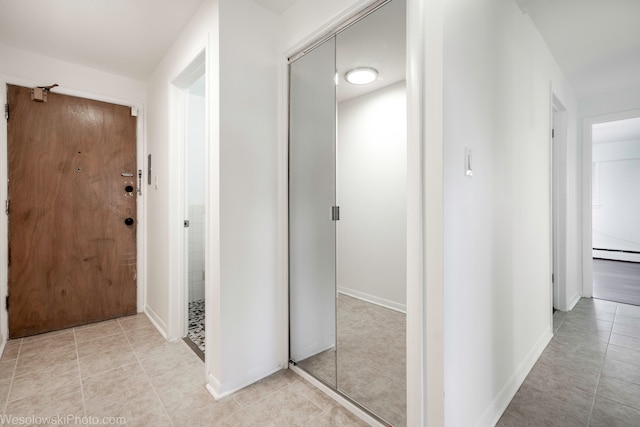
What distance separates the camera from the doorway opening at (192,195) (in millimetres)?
2361

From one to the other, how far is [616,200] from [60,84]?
32.3 ft

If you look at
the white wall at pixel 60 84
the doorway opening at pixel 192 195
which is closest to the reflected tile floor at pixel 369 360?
the doorway opening at pixel 192 195

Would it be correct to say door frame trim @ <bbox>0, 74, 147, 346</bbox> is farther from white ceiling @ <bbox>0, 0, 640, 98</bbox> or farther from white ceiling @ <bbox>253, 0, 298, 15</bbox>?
white ceiling @ <bbox>253, 0, 298, 15</bbox>

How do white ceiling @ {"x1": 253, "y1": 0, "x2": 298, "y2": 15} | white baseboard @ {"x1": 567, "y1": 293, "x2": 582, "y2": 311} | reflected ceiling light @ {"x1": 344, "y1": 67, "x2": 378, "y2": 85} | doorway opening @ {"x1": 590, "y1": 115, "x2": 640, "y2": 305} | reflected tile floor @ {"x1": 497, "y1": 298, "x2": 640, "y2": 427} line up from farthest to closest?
doorway opening @ {"x1": 590, "y1": 115, "x2": 640, "y2": 305}, white baseboard @ {"x1": 567, "y1": 293, "x2": 582, "y2": 311}, white ceiling @ {"x1": 253, "y1": 0, "x2": 298, "y2": 15}, reflected ceiling light @ {"x1": 344, "y1": 67, "x2": 378, "y2": 85}, reflected tile floor @ {"x1": 497, "y1": 298, "x2": 640, "y2": 427}

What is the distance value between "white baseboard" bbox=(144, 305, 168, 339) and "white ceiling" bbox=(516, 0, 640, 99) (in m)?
3.70

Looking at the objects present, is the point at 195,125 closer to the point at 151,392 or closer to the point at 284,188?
the point at 284,188

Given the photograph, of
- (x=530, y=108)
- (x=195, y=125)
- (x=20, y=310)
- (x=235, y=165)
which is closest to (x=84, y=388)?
(x=20, y=310)

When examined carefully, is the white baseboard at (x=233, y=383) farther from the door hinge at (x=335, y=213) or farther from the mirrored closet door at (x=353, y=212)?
the door hinge at (x=335, y=213)

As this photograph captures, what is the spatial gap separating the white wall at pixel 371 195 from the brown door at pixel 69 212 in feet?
8.07

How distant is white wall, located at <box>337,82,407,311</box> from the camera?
5.09 ft

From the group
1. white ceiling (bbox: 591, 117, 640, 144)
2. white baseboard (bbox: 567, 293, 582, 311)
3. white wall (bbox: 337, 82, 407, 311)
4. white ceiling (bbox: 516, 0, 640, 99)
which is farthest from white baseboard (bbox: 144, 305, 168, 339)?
white ceiling (bbox: 591, 117, 640, 144)

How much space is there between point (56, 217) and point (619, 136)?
30.0ft

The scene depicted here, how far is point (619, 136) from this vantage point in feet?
18.7

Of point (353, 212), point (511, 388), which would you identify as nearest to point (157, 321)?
point (353, 212)
